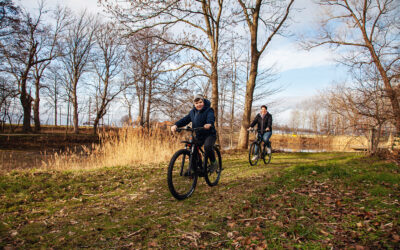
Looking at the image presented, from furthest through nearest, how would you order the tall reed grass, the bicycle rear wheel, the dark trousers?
the tall reed grass < the bicycle rear wheel < the dark trousers

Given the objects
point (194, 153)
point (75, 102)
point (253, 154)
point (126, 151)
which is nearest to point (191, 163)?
point (194, 153)

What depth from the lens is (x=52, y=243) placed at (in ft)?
8.71

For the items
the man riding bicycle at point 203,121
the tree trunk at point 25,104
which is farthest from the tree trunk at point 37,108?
the man riding bicycle at point 203,121

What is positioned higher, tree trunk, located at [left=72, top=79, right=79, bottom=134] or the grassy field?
tree trunk, located at [left=72, top=79, right=79, bottom=134]

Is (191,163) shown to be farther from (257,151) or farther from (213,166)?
(257,151)

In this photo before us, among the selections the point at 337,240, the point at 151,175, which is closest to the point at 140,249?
the point at 337,240

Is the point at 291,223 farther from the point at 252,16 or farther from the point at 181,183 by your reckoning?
the point at 252,16

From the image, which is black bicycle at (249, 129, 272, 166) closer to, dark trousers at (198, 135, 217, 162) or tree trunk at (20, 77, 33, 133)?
dark trousers at (198, 135, 217, 162)

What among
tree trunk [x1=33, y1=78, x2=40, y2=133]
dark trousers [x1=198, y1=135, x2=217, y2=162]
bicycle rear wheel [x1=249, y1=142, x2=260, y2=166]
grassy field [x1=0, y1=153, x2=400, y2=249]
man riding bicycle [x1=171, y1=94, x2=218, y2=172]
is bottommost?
grassy field [x1=0, y1=153, x2=400, y2=249]

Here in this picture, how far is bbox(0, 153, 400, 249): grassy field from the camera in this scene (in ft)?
8.75

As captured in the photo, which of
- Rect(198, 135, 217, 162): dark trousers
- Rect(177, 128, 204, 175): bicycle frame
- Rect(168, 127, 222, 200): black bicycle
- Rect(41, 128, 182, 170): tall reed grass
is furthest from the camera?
Rect(41, 128, 182, 170): tall reed grass

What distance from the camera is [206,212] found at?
3582 millimetres

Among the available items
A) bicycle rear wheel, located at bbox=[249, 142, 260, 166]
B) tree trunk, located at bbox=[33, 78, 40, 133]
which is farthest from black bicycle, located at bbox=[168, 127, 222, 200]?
tree trunk, located at bbox=[33, 78, 40, 133]

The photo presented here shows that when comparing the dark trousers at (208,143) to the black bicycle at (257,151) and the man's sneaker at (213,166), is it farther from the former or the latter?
the black bicycle at (257,151)
